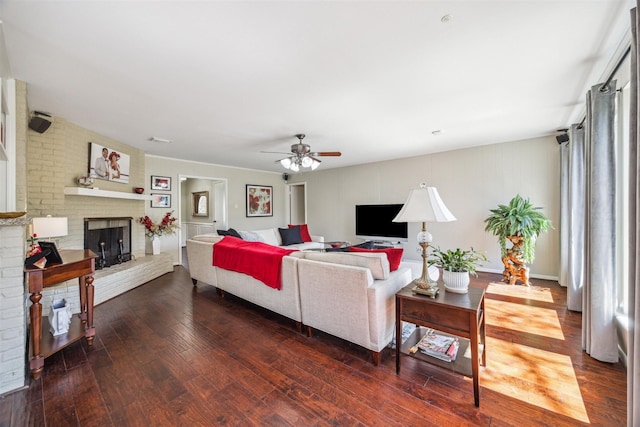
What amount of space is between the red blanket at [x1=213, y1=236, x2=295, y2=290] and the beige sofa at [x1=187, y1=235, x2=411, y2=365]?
101 mm

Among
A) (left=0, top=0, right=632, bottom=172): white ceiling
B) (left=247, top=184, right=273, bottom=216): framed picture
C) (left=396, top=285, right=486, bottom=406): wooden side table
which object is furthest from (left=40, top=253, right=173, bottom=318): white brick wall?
(left=396, top=285, right=486, bottom=406): wooden side table

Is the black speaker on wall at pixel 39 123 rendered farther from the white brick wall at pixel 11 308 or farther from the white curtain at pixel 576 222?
the white curtain at pixel 576 222

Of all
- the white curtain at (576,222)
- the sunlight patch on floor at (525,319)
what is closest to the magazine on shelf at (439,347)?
the sunlight patch on floor at (525,319)

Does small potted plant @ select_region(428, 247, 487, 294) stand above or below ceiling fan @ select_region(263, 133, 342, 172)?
below

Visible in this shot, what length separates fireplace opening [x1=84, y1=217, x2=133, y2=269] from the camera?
3854mm

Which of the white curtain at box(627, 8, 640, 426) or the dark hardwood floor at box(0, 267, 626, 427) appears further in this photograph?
the dark hardwood floor at box(0, 267, 626, 427)

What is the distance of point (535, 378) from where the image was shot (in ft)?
6.07

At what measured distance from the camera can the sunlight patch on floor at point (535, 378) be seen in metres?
1.61

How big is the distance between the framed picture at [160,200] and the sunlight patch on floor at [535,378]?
5925mm

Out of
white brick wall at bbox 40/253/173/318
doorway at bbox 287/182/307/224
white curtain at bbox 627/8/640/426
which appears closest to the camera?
white curtain at bbox 627/8/640/426

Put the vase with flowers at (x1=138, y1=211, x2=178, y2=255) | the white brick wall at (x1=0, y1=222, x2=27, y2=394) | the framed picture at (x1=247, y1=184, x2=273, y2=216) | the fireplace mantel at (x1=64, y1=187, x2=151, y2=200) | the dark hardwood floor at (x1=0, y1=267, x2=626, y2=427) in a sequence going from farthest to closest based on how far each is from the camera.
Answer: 1. the framed picture at (x1=247, y1=184, x2=273, y2=216)
2. the vase with flowers at (x1=138, y1=211, x2=178, y2=255)
3. the fireplace mantel at (x1=64, y1=187, x2=151, y2=200)
4. the white brick wall at (x1=0, y1=222, x2=27, y2=394)
5. the dark hardwood floor at (x1=0, y1=267, x2=626, y2=427)

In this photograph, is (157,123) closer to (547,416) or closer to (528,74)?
(528,74)

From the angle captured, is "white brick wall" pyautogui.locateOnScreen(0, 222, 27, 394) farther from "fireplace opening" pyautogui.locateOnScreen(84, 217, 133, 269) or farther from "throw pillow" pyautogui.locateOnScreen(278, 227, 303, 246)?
"throw pillow" pyautogui.locateOnScreen(278, 227, 303, 246)

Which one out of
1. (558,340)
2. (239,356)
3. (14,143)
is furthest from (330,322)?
(14,143)
